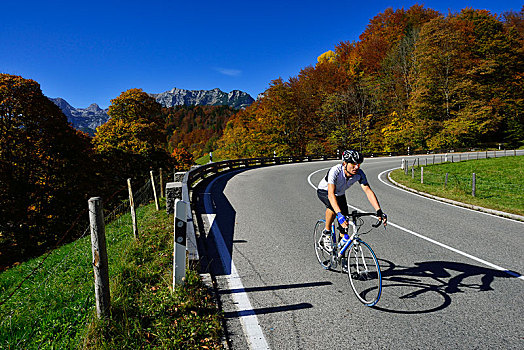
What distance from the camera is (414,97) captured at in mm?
37844

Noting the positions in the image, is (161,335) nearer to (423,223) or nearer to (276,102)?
(423,223)

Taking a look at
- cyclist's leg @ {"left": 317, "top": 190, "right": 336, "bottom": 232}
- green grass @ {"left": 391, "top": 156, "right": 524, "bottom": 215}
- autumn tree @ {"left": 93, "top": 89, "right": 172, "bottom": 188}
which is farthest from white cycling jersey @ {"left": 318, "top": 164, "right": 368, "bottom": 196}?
autumn tree @ {"left": 93, "top": 89, "right": 172, "bottom": 188}

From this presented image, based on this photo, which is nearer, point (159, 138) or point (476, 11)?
point (159, 138)

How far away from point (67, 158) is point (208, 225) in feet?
57.4

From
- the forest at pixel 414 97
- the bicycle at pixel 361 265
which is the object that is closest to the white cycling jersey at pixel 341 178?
the bicycle at pixel 361 265

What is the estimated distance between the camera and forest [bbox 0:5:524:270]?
1780 cm

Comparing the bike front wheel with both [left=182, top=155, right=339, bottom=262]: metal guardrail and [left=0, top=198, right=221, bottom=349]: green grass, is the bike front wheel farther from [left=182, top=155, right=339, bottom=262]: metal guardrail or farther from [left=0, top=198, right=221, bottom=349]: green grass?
[left=182, top=155, right=339, bottom=262]: metal guardrail

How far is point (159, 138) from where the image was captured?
101ft

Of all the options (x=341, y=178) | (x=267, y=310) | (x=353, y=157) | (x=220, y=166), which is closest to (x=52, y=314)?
(x=267, y=310)

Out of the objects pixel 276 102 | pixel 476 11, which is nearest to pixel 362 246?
pixel 276 102

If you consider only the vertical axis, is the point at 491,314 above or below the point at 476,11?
below

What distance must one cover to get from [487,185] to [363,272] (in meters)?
14.6

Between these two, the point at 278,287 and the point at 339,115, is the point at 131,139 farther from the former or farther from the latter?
the point at 339,115

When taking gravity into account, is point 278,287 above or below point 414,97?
below
